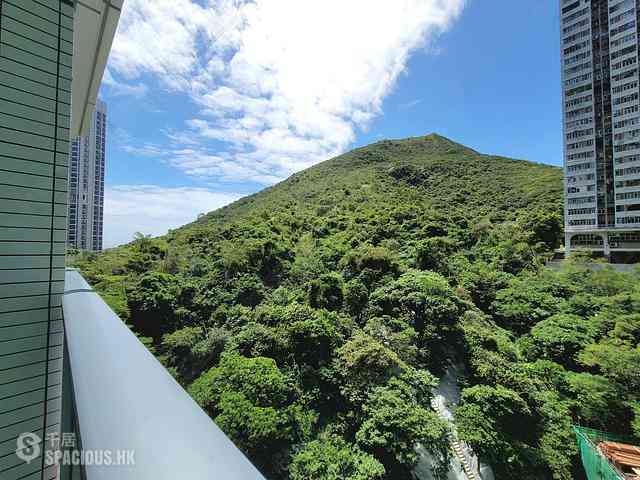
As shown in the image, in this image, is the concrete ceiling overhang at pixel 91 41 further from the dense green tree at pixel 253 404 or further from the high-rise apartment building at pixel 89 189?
the high-rise apartment building at pixel 89 189

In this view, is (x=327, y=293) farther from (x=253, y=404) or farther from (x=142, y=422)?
(x=142, y=422)

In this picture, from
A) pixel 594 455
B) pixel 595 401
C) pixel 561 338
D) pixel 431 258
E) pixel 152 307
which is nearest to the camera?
pixel 594 455

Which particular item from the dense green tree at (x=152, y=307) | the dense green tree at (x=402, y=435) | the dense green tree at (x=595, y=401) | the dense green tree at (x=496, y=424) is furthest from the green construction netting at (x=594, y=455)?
the dense green tree at (x=152, y=307)

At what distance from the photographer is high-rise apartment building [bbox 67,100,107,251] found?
76.0 ft

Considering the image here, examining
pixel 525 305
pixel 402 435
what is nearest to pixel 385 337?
pixel 402 435

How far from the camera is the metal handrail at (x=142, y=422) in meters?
0.37

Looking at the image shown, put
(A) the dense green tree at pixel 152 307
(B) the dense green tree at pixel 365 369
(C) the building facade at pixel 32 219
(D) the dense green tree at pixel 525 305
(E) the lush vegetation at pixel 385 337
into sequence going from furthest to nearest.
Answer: (A) the dense green tree at pixel 152 307, (D) the dense green tree at pixel 525 305, (B) the dense green tree at pixel 365 369, (E) the lush vegetation at pixel 385 337, (C) the building facade at pixel 32 219

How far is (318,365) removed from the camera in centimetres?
821

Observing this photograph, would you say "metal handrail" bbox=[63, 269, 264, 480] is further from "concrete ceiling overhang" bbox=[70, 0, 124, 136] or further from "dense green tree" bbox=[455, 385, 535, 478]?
"dense green tree" bbox=[455, 385, 535, 478]

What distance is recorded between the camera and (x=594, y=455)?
6.11 m

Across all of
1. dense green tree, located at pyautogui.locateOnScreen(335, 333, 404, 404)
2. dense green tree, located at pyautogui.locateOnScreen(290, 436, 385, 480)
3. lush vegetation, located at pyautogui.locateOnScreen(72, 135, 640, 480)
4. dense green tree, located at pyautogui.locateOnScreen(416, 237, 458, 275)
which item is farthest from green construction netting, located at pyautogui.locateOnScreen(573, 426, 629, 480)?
dense green tree, located at pyautogui.locateOnScreen(416, 237, 458, 275)
